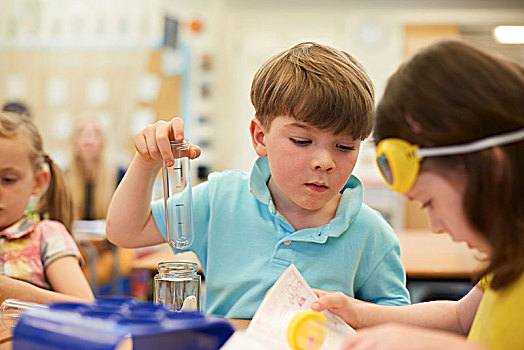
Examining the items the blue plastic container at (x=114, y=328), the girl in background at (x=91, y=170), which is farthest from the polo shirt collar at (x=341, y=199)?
the girl in background at (x=91, y=170)

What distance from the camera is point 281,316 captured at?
2.42 ft

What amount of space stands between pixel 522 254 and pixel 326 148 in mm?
400

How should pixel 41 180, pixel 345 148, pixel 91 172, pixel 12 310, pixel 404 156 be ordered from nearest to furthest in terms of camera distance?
pixel 404 156
pixel 12 310
pixel 345 148
pixel 41 180
pixel 91 172

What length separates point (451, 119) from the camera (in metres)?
0.63

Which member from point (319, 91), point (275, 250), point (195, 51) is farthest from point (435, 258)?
point (195, 51)

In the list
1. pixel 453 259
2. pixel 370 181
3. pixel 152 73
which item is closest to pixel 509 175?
pixel 453 259

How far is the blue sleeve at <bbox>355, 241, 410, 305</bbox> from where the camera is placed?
1028 mm

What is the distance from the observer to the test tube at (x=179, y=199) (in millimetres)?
884

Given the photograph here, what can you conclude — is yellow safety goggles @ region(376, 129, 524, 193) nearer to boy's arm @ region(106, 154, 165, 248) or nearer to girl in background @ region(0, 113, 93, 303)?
boy's arm @ region(106, 154, 165, 248)

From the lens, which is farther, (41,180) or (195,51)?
(195,51)

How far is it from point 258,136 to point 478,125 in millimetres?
548

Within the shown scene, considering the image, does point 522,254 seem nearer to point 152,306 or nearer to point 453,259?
point 152,306

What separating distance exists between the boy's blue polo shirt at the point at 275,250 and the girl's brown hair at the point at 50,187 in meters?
0.30

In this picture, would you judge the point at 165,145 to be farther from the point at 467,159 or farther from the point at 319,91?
the point at 467,159
